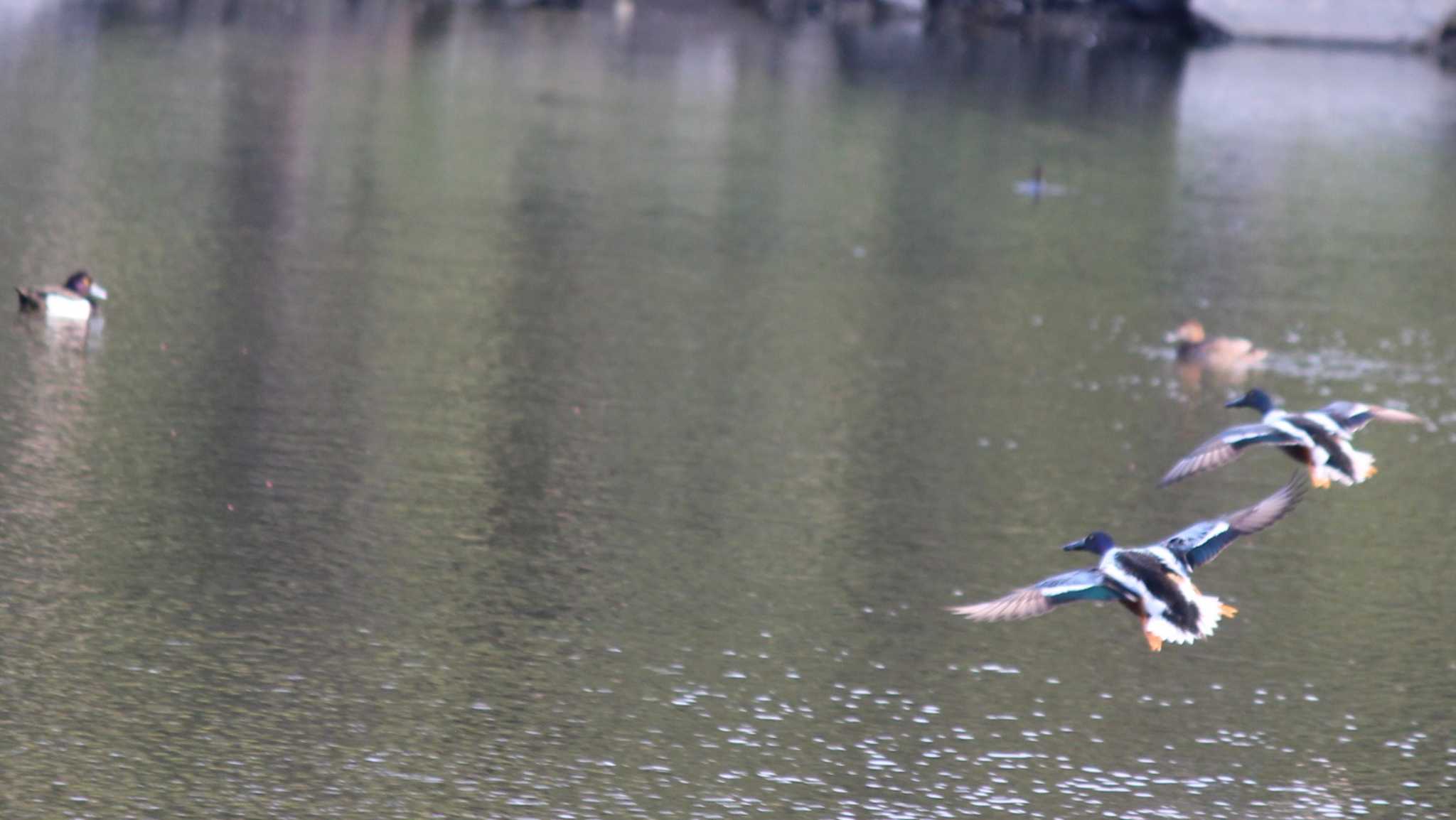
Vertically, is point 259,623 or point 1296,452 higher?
point 1296,452

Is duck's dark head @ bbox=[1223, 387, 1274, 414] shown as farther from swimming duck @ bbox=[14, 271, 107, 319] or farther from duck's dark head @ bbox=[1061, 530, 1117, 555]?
swimming duck @ bbox=[14, 271, 107, 319]

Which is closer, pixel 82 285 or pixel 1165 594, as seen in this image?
pixel 1165 594

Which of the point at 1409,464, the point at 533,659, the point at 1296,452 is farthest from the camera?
the point at 1409,464

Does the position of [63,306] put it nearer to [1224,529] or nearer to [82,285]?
[82,285]

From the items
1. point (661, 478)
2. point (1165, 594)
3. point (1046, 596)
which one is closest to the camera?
point (1046, 596)

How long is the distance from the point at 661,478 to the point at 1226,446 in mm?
7068

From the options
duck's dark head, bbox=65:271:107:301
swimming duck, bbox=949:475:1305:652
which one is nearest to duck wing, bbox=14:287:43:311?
duck's dark head, bbox=65:271:107:301

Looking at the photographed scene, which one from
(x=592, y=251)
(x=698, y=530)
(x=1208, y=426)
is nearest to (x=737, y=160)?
(x=592, y=251)

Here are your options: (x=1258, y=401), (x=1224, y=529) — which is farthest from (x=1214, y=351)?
(x=1224, y=529)

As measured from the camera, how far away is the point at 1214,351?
81.0 ft

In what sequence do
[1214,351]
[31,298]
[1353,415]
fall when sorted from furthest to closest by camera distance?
1. [1214,351]
2. [31,298]
3. [1353,415]

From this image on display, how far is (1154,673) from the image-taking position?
15.2 m

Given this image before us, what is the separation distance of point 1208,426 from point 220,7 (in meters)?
43.6

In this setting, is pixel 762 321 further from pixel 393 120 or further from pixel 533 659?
pixel 393 120
